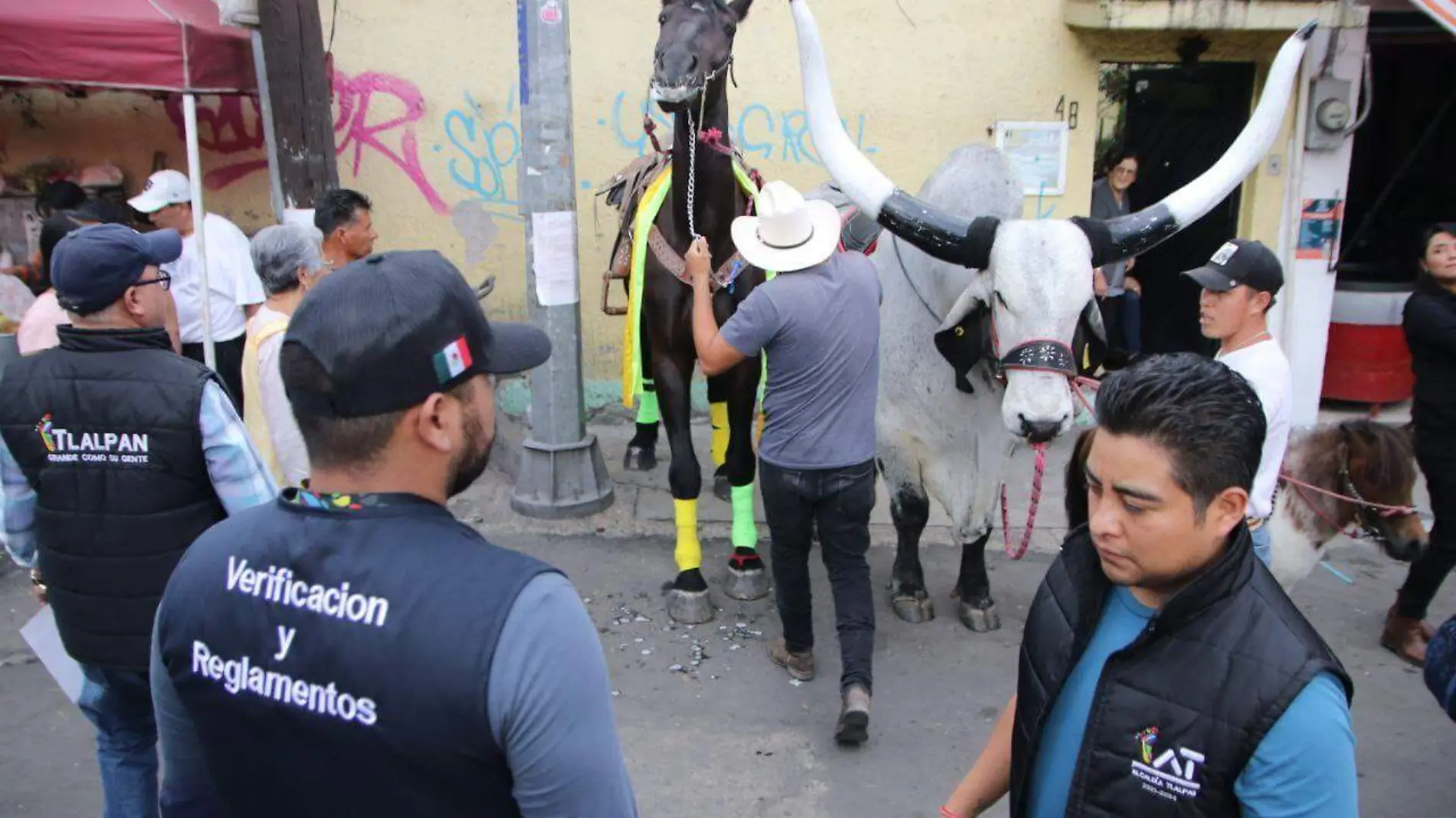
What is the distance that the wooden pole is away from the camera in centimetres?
602

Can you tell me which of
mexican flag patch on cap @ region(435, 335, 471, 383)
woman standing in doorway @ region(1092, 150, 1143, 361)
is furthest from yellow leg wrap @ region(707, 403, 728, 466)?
mexican flag patch on cap @ region(435, 335, 471, 383)

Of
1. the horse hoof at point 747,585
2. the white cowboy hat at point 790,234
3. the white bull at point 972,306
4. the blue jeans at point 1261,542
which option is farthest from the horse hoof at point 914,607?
the white cowboy hat at point 790,234

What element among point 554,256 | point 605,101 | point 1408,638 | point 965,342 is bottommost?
point 1408,638

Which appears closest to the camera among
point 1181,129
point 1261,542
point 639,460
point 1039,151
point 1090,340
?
point 1261,542

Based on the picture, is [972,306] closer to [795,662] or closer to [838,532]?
[838,532]

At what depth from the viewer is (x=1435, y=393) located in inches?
166

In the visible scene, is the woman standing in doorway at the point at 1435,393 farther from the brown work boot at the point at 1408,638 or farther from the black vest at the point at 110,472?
the black vest at the point at 110,472

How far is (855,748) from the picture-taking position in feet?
12.5

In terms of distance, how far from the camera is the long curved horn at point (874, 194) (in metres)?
3.83

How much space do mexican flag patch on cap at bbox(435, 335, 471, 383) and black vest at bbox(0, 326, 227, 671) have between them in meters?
1.60

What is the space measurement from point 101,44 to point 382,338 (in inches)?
210

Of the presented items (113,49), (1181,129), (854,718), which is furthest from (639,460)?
(1181,129)

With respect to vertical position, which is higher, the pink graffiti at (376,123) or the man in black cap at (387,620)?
the pink graffiti at (376,123)

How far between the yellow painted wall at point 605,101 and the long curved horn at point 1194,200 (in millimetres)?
3573
